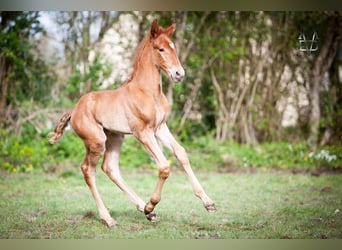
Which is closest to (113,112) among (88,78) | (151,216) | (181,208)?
(151,216)

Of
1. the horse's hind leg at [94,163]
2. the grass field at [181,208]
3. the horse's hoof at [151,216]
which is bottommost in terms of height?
the grass field at [181,208]

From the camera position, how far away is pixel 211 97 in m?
7.34

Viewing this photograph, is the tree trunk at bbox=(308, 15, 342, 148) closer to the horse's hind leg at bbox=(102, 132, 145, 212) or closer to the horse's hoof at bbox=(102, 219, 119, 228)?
the horse's hind leg at bbox=(102, 132, 145, 212)

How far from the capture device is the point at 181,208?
5137mm

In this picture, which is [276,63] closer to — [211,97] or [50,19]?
[211,97]

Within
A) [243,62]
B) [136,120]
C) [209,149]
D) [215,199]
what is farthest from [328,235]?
[243,62]

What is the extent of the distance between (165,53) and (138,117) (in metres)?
0.55

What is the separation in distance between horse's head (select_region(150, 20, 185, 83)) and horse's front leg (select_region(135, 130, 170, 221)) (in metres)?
0.50

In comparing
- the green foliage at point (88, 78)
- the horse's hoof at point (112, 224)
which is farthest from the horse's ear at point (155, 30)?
the green foliage at point (88, 78)

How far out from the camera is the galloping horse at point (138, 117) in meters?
4.44

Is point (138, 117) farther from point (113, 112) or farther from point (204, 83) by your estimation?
point (204, 83)

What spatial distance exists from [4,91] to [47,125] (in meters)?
0.65

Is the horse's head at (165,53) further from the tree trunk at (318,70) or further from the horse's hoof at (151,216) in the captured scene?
the tree trunk at (318,70)

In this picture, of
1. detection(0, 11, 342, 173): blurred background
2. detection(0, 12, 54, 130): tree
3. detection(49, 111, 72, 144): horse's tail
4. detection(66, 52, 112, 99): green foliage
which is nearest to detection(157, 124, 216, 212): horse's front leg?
detection(49, 111, 72, 144): horse's tail
